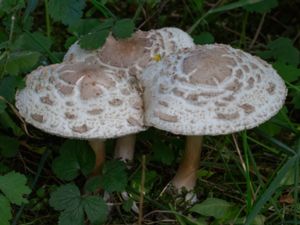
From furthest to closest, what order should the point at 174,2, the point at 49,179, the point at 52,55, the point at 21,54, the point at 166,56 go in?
the point at 174,2, the point at 49,179, the point at 52,55, the point at 166,56, the point at 21,54

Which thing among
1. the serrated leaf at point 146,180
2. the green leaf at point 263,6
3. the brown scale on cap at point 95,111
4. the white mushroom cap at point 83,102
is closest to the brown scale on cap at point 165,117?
the white mushroom cap at point 83,102

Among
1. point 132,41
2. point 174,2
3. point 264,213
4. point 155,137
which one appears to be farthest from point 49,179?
point 174,2

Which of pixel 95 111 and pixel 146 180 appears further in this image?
pixel 146 180

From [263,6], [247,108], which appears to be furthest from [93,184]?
[263,6]

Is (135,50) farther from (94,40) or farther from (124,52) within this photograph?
(94,40)

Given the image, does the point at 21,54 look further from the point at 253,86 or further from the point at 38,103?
the point at 253,86

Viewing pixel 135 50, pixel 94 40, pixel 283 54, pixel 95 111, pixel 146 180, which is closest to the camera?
pixel 95 111
